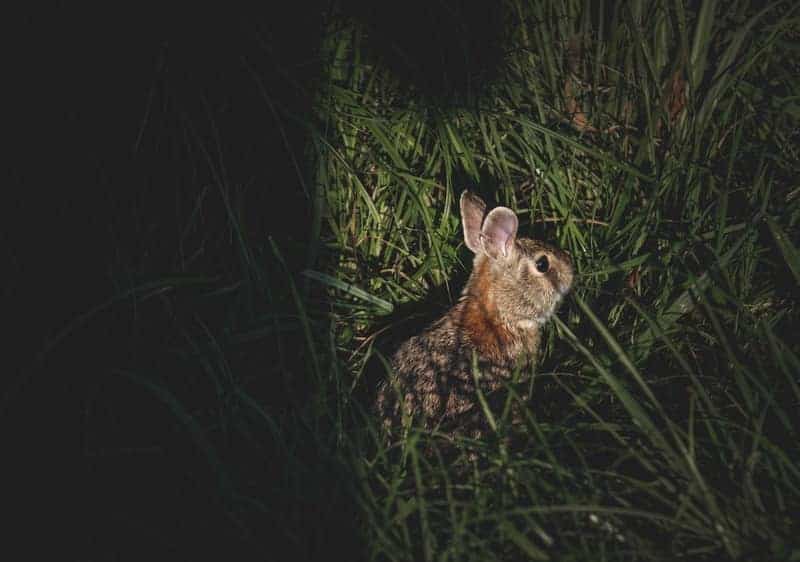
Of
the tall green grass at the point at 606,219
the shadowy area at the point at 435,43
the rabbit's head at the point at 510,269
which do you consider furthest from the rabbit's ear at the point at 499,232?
the shadowy area at the point at 435,43

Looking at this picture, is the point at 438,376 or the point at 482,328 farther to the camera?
the point at 482,328

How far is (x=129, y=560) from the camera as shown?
2336 mm

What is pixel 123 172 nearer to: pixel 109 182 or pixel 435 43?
pixel 109 182

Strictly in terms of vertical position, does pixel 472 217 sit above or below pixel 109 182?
below

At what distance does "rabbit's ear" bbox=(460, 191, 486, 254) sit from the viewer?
12.0 feet

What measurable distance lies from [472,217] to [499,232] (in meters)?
0.17

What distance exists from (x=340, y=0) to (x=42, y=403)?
237 centimetres

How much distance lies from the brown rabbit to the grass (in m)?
0.14

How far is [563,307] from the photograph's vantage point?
13.3 feet

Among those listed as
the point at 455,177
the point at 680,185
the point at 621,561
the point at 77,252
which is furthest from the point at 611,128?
the point at 77,252

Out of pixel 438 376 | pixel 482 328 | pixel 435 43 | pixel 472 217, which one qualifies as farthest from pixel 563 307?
pixel 435 43

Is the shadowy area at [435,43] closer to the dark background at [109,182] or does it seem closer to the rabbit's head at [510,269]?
the dark background at [109,182]

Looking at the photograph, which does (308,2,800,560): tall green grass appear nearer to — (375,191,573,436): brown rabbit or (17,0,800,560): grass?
(17,0,800,560): grass

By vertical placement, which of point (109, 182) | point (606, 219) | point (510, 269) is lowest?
point (510, 269)
